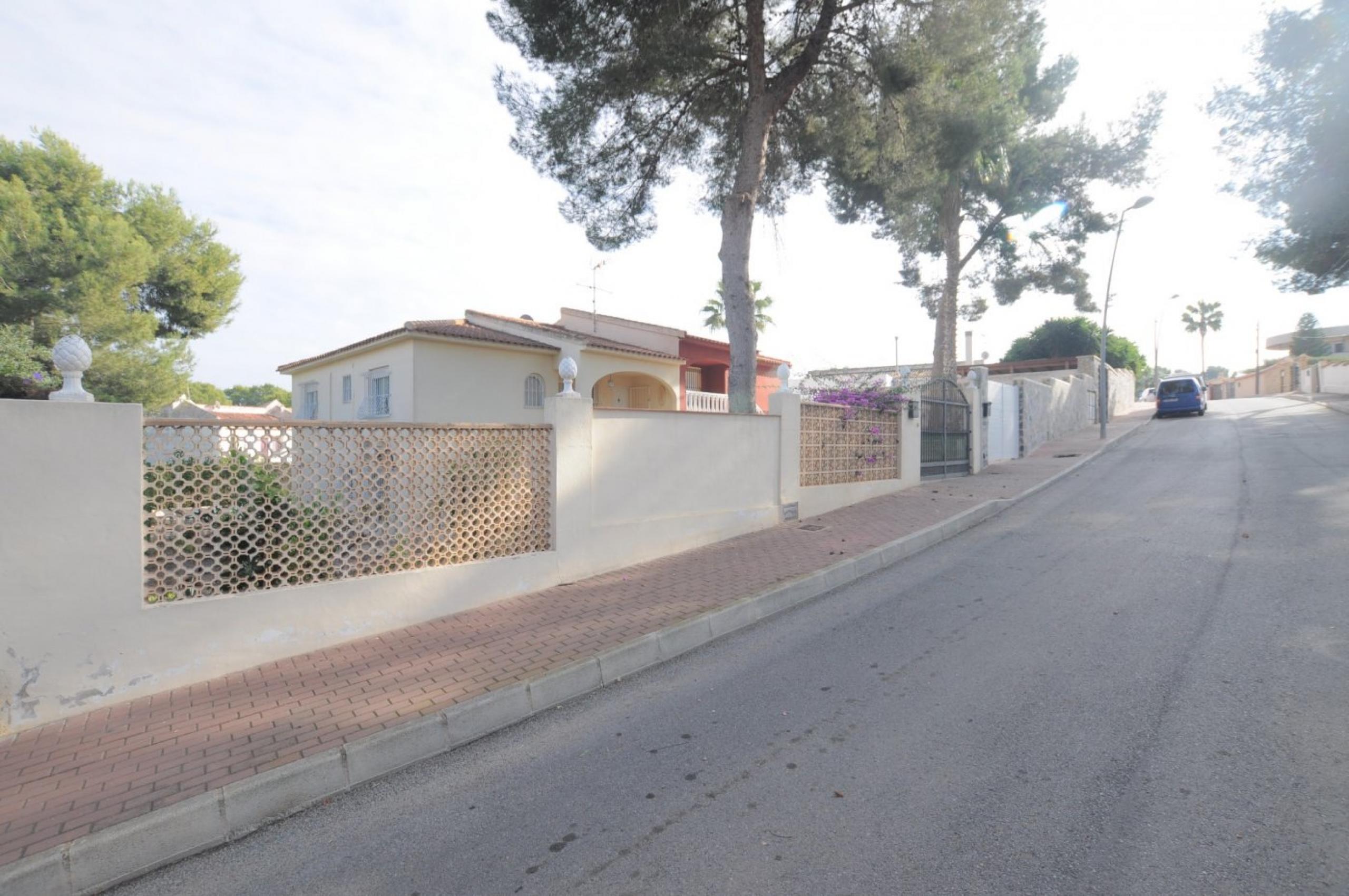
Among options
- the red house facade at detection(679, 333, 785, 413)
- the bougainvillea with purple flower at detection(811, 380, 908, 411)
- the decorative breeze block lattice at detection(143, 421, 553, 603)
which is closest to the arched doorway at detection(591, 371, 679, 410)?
the red house facade at detection(679, 333, 785, 413)

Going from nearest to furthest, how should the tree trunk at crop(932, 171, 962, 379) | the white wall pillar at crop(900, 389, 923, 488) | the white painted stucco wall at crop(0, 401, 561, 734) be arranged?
1. the white painted stucco wall at crop(0, 401, 561, 734)
2. the white wall pillar at crop(900, 389, 923, 488)
3. the tree trunk at crop(932, 171, 962, 379)

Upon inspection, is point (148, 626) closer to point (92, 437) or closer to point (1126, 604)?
point (92, 437)

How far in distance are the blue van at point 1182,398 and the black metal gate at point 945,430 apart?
1810 centimetres

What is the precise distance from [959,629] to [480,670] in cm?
350

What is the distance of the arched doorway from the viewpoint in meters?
18.3

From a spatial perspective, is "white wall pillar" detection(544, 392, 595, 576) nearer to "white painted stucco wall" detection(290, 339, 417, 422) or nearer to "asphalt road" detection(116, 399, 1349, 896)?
"asphalt road" detection(116, 399, 1349, 896)

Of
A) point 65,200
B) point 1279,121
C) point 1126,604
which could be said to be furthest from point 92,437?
point 1279,121

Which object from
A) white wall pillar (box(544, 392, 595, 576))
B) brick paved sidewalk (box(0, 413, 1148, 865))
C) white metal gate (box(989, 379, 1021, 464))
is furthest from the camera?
white metal gate (box(989, 379, 1021, 464))

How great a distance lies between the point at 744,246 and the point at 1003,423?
10.2 m

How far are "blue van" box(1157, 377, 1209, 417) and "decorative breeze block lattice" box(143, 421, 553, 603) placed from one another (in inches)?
1150

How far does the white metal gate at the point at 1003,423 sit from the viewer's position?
637 inches

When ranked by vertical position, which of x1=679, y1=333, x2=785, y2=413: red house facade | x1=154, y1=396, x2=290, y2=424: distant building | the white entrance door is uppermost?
x1=679, y1=333, x2=785, y2=413: red house facade

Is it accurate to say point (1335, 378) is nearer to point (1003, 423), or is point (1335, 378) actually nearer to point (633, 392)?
point (1003, 423)

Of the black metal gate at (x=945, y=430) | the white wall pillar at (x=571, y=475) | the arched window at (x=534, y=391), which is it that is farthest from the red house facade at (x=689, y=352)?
the white wall pillar at (x=571, y=475)
